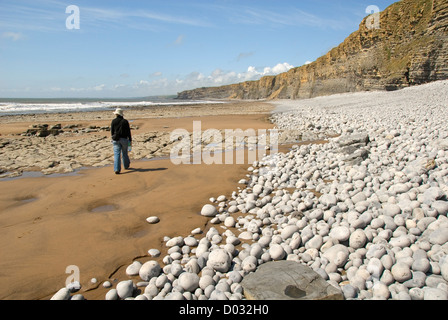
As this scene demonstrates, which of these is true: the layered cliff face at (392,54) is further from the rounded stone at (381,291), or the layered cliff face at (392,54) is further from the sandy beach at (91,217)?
the rounded stone at (381,291)

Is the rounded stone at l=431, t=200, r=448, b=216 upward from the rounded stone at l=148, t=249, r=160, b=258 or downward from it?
upward

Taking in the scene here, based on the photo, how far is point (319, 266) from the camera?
10.5 ft

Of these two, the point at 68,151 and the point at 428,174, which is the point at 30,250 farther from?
the point at 68,151

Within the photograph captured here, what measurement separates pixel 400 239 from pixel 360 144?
13.9 feet

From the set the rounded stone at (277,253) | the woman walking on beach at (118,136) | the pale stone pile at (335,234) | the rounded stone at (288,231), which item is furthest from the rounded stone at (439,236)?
the woman walking on beach at (118,136)

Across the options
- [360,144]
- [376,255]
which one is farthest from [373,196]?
[360,144]

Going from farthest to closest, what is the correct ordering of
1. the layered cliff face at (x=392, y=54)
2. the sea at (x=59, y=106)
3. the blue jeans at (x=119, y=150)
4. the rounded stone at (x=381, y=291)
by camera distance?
the sea at (x=59, y=106), the layered cliff face at (x=392, y=54), the blue jeans at (x=119, y=150), the rounded stone at (x=381, y=291)

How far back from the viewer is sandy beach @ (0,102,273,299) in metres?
3.35

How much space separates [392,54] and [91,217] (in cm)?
3706

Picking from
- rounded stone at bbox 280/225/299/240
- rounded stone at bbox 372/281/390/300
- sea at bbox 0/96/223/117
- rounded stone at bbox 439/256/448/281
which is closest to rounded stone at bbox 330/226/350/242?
rounded stone at bbox 280/225/299/240

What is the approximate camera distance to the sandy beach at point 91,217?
3350 mm

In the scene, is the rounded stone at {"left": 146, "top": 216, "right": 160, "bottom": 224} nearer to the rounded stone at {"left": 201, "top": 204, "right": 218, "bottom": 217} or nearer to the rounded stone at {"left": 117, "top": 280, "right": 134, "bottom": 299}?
the rounded stone at {"left": 201, "top": 204, "right": 218, "bottom": 217}
